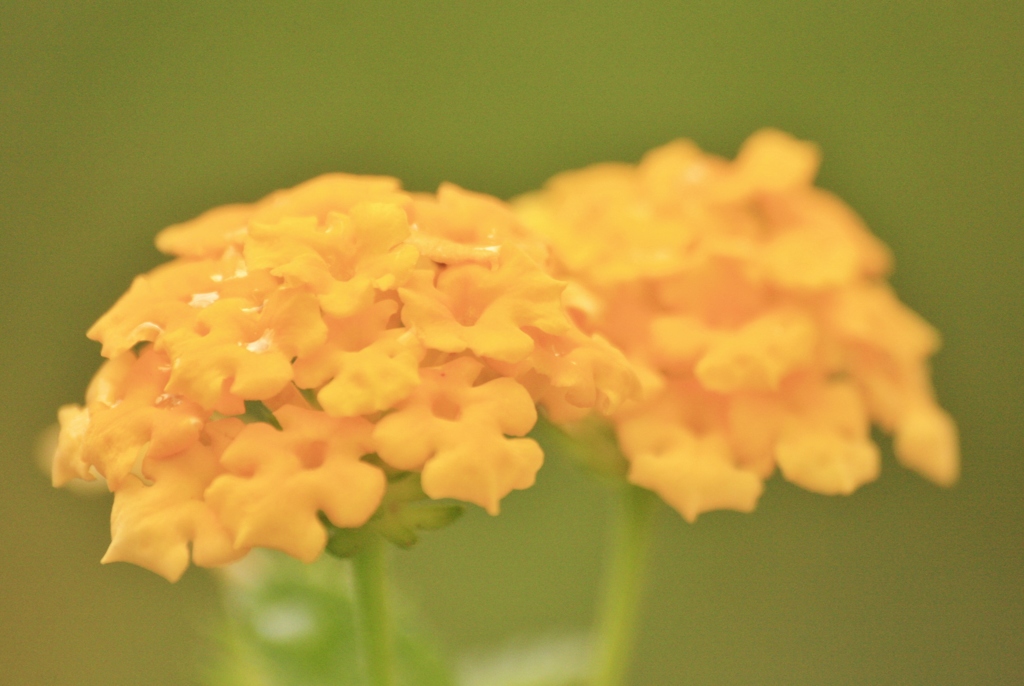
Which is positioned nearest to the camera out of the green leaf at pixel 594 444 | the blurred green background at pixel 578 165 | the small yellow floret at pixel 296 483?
the small yellow floret at pixel 296 483

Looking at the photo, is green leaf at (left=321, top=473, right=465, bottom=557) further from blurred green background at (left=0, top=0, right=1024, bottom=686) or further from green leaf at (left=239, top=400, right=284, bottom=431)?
blurred green background at (left=0, top=0, right=1024, bottom=686)

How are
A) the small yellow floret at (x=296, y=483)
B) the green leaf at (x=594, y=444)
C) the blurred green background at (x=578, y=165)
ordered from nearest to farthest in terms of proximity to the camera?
the small yellow floret at (x=296, y=483) < the green leaf at (x=594, y=444) < the blurred green background at (x=578, y=165)

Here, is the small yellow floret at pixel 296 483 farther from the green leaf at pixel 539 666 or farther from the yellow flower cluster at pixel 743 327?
the green leaf at pixel 539 666

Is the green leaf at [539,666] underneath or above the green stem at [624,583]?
underneath

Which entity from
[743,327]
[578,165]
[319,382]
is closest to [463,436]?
[319,382]

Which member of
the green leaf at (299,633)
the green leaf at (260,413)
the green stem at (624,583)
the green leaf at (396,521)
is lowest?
the green leaf at (299,633)

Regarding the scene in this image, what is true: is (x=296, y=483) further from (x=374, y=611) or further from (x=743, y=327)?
(x=743, y=327)

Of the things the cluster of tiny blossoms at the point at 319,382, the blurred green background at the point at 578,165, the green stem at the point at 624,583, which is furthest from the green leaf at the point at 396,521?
the blurred green background at the point at 578,165

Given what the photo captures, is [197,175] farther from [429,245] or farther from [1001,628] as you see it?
[1001,628]
